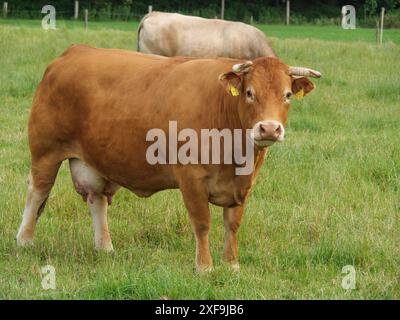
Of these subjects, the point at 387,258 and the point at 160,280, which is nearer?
the point at 160,280

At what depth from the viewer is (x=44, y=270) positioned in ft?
17.3

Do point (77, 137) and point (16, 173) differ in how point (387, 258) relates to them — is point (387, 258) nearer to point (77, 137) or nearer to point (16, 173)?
point (77, 137)

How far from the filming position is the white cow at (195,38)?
16422mm

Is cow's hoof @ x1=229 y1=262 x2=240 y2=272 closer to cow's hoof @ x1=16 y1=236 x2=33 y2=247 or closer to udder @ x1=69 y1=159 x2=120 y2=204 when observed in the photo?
udder @ x1=69 y1=159 x2=120 y2=204

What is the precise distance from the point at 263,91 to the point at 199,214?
0.93 meters

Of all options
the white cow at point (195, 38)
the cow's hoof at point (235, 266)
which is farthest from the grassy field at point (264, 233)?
the white cow at point (195, 38)

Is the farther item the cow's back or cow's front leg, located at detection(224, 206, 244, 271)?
cow's front leg, located at detection(224, 206, 244, 271)

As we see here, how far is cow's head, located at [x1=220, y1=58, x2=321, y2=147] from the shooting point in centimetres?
484

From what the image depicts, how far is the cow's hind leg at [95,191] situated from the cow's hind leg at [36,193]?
0.55 ft

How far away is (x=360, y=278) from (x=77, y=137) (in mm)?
2213

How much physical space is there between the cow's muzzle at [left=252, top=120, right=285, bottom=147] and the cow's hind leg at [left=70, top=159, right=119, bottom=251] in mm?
1589

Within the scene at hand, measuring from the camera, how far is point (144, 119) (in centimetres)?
553

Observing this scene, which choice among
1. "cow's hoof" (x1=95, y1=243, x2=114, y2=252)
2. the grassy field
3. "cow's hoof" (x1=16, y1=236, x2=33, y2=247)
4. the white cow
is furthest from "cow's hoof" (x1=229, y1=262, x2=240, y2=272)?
the white cow
